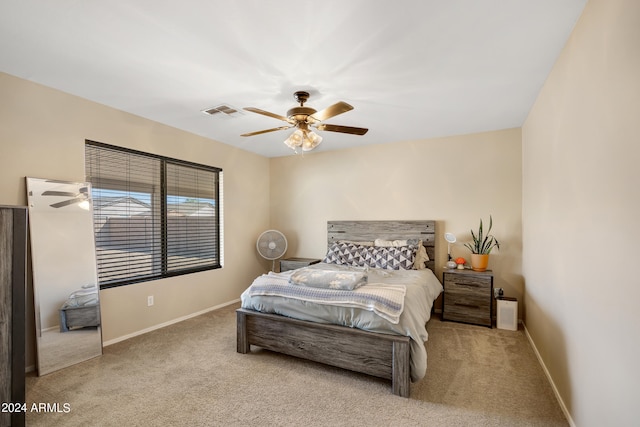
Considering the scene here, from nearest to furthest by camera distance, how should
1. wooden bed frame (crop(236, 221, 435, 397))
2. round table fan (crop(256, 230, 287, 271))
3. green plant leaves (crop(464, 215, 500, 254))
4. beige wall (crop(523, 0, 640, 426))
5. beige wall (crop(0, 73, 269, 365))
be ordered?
1. beige wall (crop(523, 0, 640, 426))
2. wooden bed frame (crop(236, 221, 435, 397))
3. beige wall (crop(0, 73, 269, 365))
4. green plant leaves (crop(464, 215, 500, 254))
5. round table fan (crop(256, 230, 287, 271))

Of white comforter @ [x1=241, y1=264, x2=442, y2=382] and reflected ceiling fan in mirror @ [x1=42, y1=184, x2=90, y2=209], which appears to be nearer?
white comforter @ [x1=241, y1=264, x2=442, y2=382]

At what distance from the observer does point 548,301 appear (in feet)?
7.98

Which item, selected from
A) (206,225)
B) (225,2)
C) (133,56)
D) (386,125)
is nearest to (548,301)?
(386,125)

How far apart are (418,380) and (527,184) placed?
248 cm

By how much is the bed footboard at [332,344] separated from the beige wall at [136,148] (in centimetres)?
135

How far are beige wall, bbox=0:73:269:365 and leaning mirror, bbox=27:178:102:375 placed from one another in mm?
126

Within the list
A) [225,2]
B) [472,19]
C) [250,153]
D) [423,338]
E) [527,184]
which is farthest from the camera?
[250,153]

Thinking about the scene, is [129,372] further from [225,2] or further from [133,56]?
[225,2]

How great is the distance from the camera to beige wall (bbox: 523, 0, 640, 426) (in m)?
1.22

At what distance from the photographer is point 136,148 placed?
11.0 feet

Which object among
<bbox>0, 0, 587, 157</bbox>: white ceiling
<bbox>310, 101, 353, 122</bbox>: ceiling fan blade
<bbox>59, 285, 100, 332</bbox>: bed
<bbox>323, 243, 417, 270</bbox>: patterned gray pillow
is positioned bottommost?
<bbox>59, 285, 100, 332</bbox>: bed

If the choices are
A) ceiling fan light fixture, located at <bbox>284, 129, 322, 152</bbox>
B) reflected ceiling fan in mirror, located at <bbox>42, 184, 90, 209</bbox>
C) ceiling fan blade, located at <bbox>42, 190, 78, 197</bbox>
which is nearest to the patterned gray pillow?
ceiling fan light fixture, located at <bbox>284, 129, 322, 152</bbox>

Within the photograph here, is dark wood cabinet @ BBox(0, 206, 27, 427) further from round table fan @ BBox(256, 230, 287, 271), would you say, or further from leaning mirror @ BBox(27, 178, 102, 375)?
round table fan @ BBox(256, 230, 287, 271)

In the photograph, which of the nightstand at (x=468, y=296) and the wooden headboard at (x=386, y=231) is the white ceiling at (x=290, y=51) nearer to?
the wooden headboard at (x=386, y=231)
